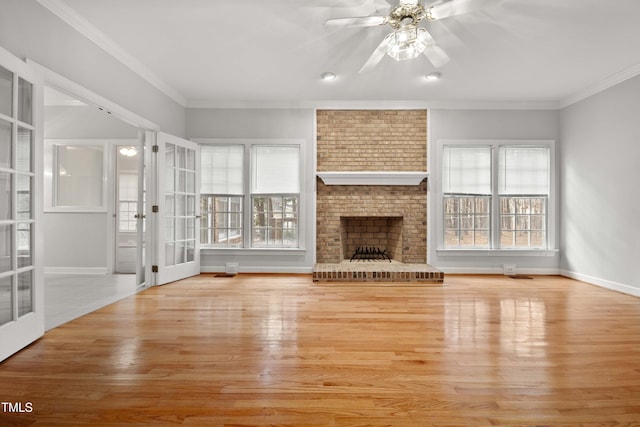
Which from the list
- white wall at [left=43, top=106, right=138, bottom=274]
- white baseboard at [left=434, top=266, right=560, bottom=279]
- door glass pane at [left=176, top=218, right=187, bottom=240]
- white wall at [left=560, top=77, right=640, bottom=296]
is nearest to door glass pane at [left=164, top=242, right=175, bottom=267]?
door glass pane at [left=176, top=218, right=187, bottom=240]

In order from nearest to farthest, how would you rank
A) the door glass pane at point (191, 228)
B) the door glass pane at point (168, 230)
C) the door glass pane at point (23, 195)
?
the door glass pane at point (23, 195), the door glass pane at point (168, 230), the door glass pane at point (191, 228)

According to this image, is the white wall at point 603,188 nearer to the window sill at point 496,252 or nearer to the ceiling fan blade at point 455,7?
the window sill at point 496,252

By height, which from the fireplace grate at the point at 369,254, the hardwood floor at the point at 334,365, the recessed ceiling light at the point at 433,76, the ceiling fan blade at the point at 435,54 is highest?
the recessed ceiling light at the point at 433,76

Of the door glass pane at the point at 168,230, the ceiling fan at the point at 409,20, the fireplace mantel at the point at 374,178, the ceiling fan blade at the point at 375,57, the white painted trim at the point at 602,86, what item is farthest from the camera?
the fireplace mantel at the point at 374,178

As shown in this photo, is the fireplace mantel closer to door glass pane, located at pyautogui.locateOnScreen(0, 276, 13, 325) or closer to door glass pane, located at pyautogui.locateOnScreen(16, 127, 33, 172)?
door glass pane, located at pyautogui.locateOnScreen(16, 127, 33, 172)

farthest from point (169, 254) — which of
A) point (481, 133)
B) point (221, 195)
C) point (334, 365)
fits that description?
point (481, 133)

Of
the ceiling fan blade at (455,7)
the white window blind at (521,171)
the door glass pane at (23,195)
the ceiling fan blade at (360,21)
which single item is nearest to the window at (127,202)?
the door glass pane at (23,195)

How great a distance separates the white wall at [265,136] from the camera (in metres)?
5.24

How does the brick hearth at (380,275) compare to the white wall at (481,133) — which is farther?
the white wall at (481,133)

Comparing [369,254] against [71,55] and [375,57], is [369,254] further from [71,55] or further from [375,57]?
[71,55]

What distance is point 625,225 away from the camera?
4.14 meters

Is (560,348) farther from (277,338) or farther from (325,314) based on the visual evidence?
(277,338)

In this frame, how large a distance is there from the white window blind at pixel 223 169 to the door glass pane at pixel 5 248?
3.16 meters

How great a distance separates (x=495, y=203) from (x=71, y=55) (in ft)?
18.4
